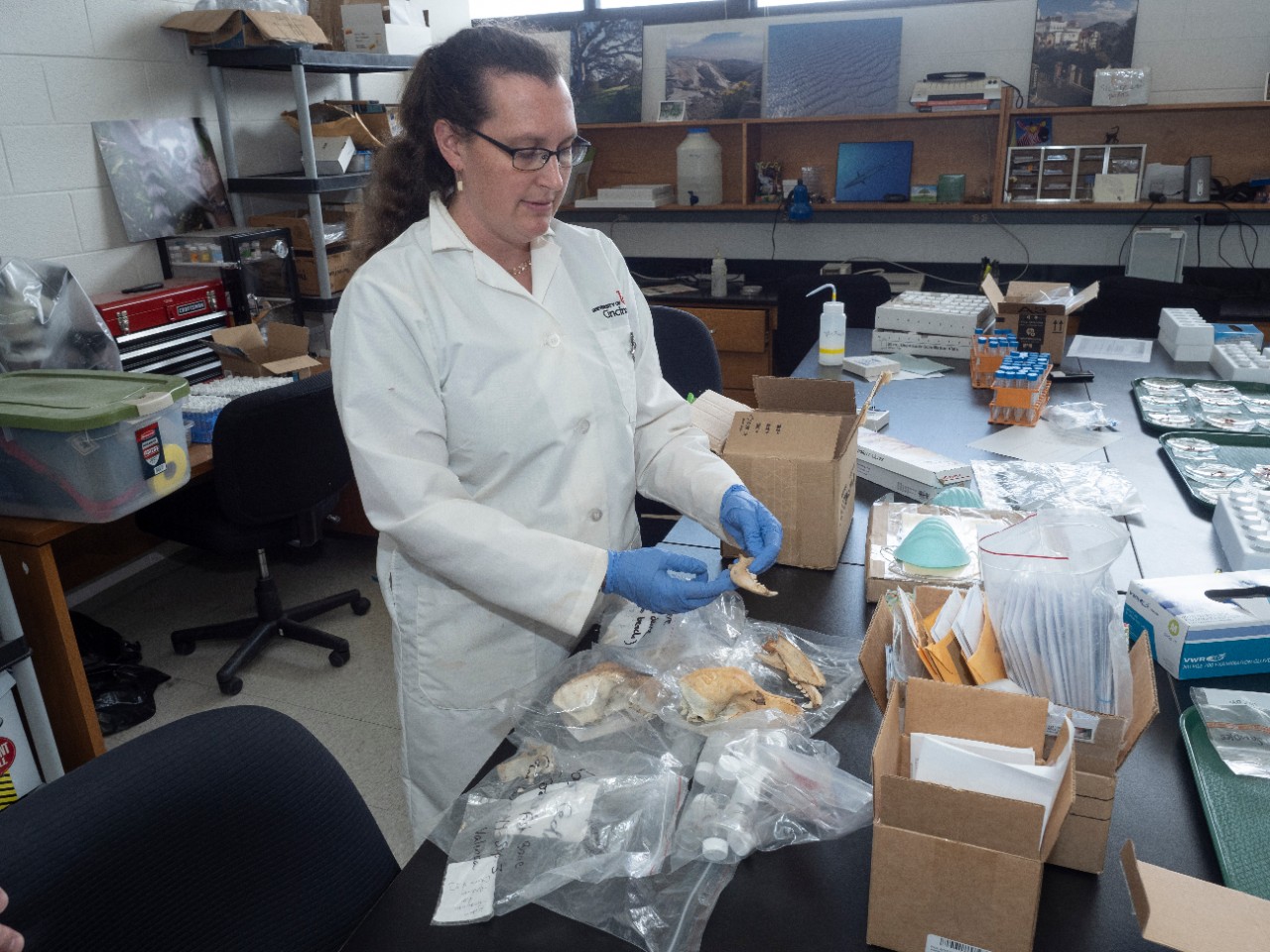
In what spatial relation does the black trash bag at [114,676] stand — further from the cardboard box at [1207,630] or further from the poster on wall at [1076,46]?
the poster on wall at [1076,46]

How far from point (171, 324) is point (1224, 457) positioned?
2.80 m

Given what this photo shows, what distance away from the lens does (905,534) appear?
1418 mm

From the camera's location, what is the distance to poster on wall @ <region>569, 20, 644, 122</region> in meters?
4.28

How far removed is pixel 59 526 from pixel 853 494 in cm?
172

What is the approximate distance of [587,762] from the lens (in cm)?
96

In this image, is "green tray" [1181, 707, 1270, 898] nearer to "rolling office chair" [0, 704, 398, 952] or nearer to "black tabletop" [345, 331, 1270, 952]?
"black tabletop" [345, 331, 1270, 952]

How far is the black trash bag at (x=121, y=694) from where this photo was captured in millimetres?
2387

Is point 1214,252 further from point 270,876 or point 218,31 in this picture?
point 270,876

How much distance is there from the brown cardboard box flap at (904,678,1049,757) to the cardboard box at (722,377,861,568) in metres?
0.60

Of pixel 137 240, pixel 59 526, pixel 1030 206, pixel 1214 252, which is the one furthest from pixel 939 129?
pixel 59 526

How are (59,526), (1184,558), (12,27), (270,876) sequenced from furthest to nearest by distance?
(12,27) < (59,526) < (1184,558) < (270,876)

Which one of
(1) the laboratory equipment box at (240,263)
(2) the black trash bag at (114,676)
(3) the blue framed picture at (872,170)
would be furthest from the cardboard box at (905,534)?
(3) the blue framed picture at (872,170)

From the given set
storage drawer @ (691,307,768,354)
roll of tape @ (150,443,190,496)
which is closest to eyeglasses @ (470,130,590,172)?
roll of tape @ (150,443,190,496)

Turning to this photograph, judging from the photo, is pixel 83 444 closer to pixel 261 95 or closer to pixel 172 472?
pixel 172 472
